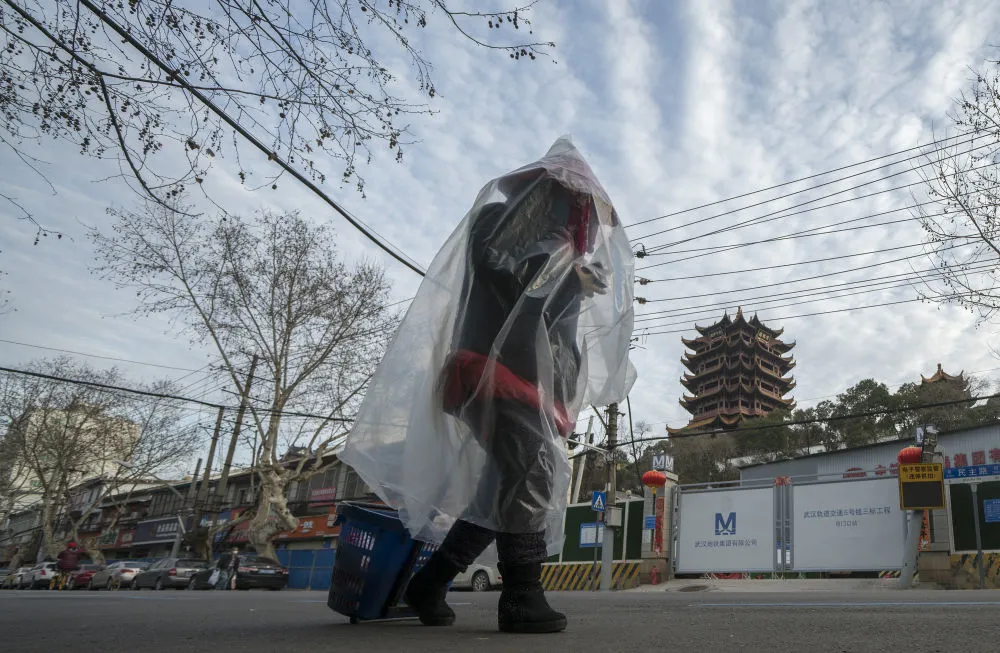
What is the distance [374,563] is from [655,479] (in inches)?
547

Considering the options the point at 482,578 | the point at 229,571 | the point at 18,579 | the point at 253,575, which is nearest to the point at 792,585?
the point at 482,578

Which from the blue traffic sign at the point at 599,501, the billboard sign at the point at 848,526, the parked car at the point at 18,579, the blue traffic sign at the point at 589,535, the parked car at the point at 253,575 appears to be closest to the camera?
the billboard sign at the point at 848,526

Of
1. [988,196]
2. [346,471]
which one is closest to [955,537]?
[988,196]

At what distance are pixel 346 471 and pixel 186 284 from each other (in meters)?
16.5

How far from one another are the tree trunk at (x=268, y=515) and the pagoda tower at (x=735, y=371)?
34.1 meters

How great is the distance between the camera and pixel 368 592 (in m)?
2.11

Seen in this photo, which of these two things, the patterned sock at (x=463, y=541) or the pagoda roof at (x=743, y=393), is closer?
the patterned sock at (x=463, y=541)

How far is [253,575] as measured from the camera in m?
15.9

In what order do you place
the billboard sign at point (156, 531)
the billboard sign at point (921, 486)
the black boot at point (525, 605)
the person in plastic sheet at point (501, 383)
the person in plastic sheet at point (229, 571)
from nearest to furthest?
the black boot at point (525, 605), the person in plastic sheet at point (501, 383), the billboard sign at point (921, 486), the person in plastic sheet at point (229, 571), the billboard sign at point (156, 531)

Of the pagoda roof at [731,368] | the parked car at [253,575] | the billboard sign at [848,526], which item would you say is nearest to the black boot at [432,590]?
the billboard sign at [848,526]

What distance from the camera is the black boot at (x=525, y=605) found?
1743 mm

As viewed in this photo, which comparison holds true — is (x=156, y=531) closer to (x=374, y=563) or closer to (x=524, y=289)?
(x=374, y=563)

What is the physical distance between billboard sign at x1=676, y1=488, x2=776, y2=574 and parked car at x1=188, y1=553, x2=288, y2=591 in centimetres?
952

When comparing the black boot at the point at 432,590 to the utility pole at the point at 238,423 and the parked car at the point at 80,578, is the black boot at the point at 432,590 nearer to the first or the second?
the utility pole at the point at 238,423
